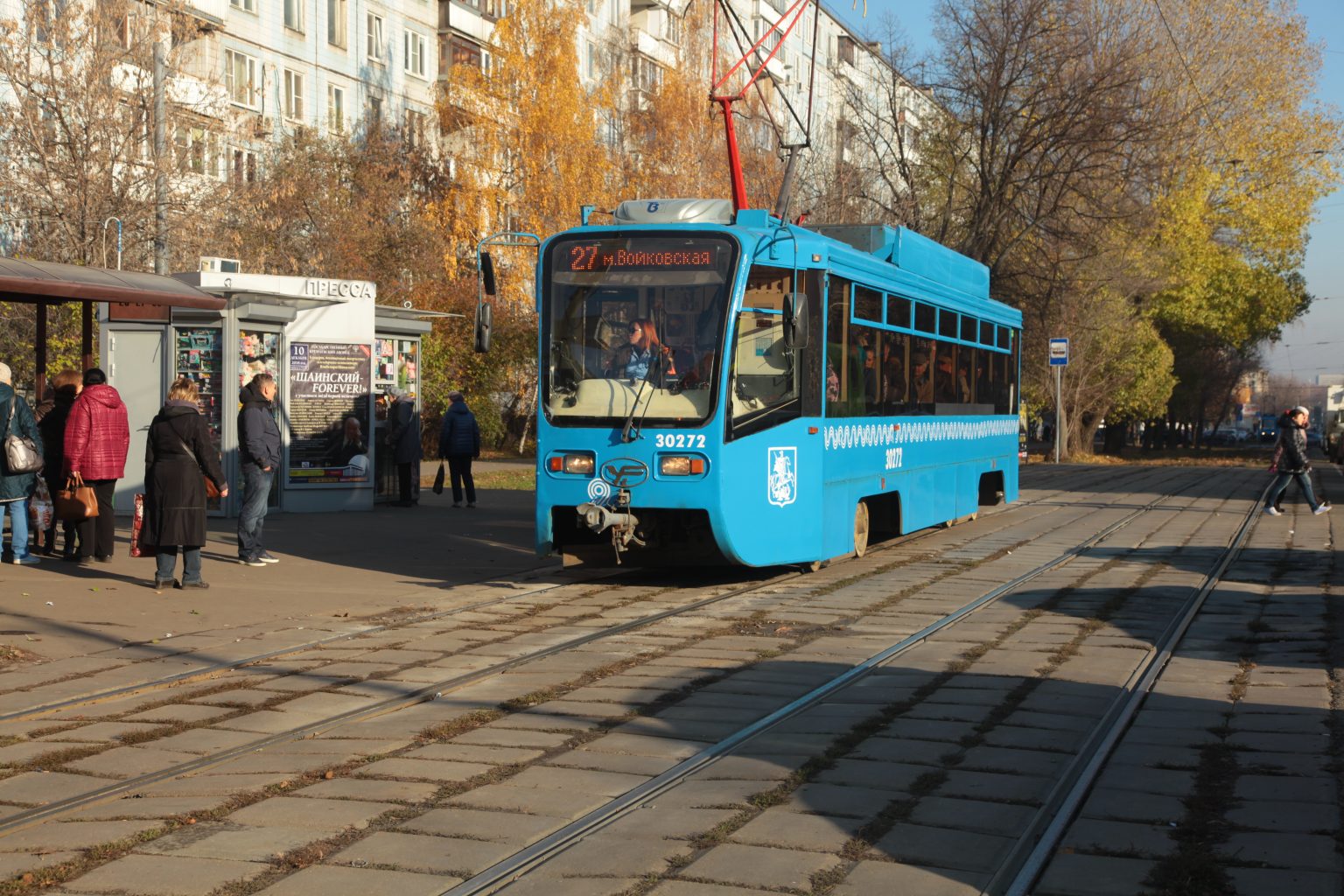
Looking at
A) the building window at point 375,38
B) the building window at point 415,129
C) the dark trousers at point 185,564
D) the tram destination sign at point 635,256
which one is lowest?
the dark trousers at point 185,564

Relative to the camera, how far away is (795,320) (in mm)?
12336

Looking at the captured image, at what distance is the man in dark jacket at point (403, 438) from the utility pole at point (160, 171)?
18.8 ft

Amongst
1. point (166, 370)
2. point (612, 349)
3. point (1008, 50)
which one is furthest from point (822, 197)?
point (612, 349)

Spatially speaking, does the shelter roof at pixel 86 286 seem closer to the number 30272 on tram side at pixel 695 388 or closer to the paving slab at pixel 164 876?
the number 30272 on tram side at pixel 695 388

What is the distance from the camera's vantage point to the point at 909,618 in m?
11.2

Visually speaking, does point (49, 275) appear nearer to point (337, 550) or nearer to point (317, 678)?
point (337, 550)

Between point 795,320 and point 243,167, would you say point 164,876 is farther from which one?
point 243,167

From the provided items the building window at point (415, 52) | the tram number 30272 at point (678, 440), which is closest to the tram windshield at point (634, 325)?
the tram number 30272 at point (678, 440)

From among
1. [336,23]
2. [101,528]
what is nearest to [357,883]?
[101,528]

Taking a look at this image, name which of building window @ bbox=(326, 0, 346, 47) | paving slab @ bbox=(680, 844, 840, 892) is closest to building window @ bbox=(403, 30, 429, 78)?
building window @ bbox=(326, 0, 346, 47)

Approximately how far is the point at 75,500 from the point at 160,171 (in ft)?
45.3

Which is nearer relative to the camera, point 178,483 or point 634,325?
point 178,483

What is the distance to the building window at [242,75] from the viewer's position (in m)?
40.5

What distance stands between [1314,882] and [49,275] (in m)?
10.7
